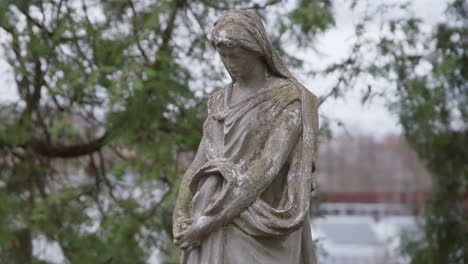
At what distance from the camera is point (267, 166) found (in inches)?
205

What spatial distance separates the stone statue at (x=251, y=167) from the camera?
5.18m

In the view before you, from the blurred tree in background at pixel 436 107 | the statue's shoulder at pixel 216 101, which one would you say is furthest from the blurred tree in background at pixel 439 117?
the statue's shoulder at pixel 216 101

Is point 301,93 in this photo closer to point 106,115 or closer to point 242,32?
point 242,32

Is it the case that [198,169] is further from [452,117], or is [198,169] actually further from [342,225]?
[342,225]

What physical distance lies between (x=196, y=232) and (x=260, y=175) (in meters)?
0.47

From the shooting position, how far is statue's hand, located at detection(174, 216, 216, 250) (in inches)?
204

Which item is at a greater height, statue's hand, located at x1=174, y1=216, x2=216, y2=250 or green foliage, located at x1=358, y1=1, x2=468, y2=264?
green foliage, located at x1=358, y1=1, x2=468, y2=264

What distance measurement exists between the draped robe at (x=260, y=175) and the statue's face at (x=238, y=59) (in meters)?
0.16

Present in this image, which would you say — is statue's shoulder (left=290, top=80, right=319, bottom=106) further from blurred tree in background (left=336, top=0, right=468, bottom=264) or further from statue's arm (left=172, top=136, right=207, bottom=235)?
blurred tree in background (left=336, top=0, right=468, bottom=264)

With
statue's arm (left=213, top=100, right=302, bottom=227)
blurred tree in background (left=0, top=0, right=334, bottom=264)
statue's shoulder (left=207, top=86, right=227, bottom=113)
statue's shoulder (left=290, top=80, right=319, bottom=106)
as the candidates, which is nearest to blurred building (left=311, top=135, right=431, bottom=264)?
blurred tree in background (left=0, top=0, right=334, bottom=264)

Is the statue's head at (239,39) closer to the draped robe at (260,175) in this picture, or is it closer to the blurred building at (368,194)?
the draped robe at (260,175)

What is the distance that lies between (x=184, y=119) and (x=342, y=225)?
20960mm

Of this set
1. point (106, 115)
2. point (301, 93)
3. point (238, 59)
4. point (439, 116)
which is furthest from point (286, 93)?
point (439, 116)

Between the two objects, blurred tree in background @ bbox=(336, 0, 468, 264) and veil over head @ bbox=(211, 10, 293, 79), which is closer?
veil over head @ bbox=(211, 10, 293, 79)
